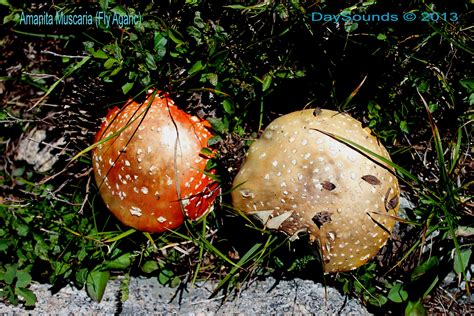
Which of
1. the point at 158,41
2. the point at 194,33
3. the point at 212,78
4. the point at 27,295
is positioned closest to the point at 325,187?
the point at 212,78

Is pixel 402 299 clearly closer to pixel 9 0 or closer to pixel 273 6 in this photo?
pixel 273 6

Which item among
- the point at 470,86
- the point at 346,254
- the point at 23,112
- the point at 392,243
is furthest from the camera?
the point at 23,112

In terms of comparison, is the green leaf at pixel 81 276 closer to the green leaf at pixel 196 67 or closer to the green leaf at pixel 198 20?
the green leaf at pixel 196 67

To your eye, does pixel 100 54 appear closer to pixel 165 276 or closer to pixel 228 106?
pixel 228 106

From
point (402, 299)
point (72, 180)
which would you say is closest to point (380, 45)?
point (402, 299)

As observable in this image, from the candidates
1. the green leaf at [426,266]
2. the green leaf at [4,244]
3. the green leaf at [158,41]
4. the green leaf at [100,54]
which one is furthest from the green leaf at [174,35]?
the green leaf at [426,266]

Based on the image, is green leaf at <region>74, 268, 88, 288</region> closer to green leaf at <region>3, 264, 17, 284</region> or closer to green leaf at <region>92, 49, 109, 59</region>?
green leaf at <region>3, 264, 17, 284</region>
